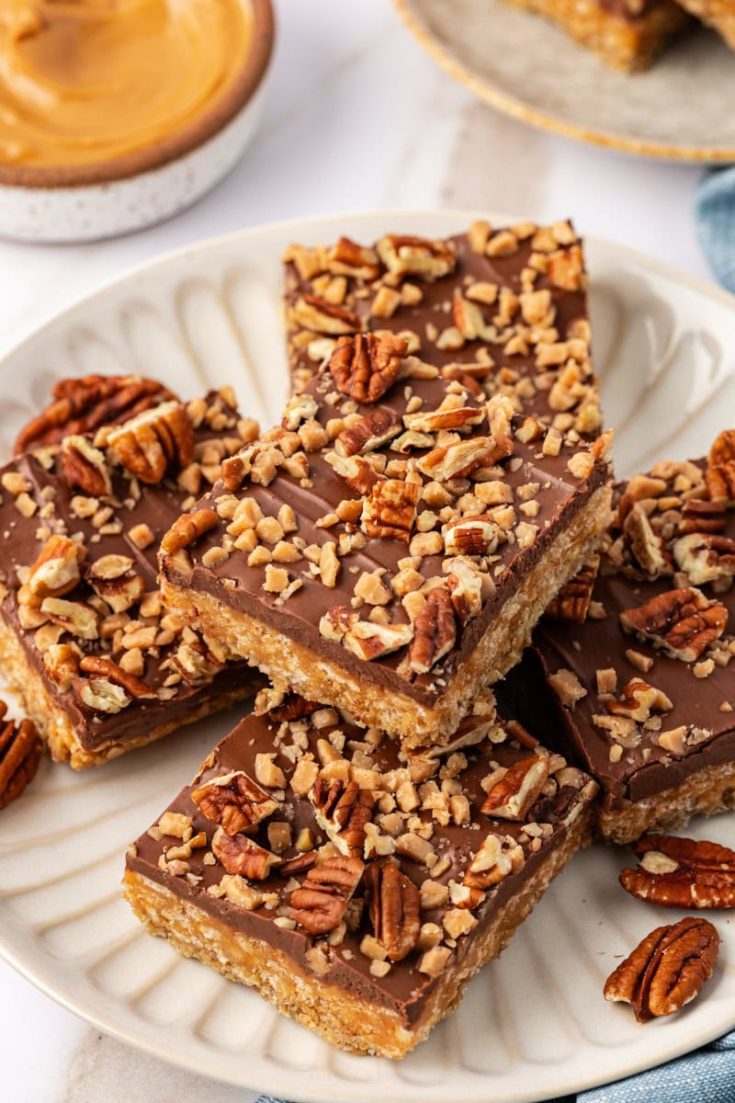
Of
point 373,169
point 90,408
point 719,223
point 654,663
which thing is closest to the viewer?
point 654,663

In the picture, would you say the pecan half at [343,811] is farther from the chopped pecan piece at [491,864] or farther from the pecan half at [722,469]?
the pecan half at [722,469]

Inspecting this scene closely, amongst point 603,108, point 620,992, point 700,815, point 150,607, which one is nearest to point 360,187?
point 603,108

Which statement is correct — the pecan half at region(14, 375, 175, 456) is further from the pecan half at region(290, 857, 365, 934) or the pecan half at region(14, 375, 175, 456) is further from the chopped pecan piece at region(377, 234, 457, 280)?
the pecan half at region(290, 857, 365, 934)

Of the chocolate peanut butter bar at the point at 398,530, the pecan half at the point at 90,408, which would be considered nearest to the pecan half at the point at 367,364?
the chocolate peanut butter bar at the point at 398,530

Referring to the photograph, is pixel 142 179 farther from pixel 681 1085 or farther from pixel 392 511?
pixel 681 1085

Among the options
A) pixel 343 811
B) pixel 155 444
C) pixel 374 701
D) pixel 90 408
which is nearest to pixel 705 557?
pixel 374 701

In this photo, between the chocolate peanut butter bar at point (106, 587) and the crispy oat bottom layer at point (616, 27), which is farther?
the crispy oat bottom layer at point (616, 27)
